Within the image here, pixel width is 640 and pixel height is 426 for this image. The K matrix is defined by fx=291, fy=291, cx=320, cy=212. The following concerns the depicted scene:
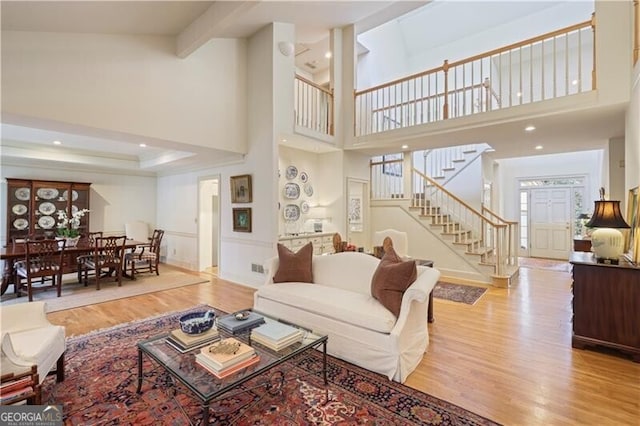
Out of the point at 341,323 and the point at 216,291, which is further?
the point at 216,291

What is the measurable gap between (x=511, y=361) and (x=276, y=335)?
2137 millimetres

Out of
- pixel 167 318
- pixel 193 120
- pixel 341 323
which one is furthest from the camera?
pixel 193 120

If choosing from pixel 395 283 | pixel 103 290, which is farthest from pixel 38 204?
pixel 395 283

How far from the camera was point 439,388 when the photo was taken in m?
2.20

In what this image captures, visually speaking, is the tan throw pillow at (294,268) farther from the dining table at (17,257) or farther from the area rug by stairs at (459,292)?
the dining table at (17,257)

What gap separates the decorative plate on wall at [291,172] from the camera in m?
5.79

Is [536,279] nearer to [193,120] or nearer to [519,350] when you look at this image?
[519,350]

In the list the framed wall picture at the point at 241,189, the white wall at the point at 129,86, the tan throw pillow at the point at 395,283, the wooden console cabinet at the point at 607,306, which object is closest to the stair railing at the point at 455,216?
the wooden console cabinet at the point at 607,306

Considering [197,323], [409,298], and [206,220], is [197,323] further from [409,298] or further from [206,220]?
[206,220]

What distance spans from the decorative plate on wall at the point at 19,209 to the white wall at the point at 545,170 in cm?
1173

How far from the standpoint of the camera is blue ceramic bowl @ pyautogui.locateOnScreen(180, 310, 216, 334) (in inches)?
81.2

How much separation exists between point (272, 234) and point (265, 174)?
1.01 meters

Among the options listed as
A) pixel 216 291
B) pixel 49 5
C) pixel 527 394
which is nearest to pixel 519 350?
pixel 527 394

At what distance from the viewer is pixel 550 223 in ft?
26.5
